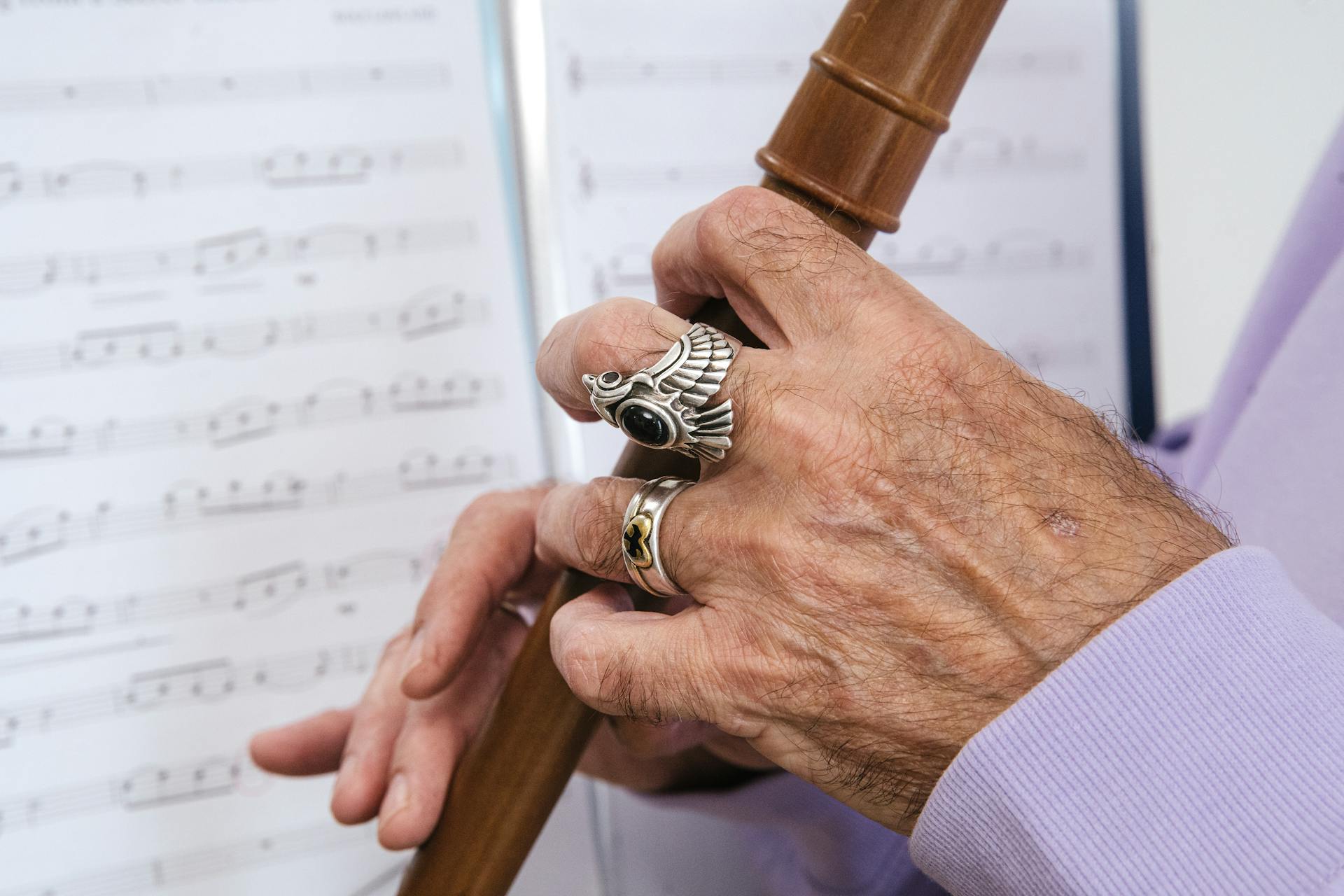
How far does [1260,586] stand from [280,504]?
761mm

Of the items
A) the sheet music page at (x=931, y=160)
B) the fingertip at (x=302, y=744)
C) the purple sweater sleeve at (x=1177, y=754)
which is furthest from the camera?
the sheet music page at (x=931, y=160)

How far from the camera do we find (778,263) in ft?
1.37

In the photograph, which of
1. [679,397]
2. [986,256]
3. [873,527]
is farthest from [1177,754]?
[986,256]

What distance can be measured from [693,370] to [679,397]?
0.05 ft

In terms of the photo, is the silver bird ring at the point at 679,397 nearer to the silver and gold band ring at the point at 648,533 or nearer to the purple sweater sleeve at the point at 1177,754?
the silver and gold band ring at the point at 648,533

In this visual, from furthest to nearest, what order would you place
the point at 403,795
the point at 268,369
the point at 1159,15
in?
the point at 1159,15 < the point at 268,369 < the point at 403,795

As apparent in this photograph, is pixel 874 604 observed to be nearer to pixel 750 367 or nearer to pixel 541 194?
pixel 750 367

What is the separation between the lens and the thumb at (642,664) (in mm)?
428

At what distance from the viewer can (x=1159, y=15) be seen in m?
1.07

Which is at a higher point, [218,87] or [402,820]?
[218,87]

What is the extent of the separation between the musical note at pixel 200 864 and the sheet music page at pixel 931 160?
437 millimetres

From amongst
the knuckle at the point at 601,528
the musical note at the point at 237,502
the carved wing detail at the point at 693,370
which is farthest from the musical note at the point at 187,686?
the carved wing detail at the point at 693,370

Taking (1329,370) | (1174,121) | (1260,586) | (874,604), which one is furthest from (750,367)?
(1174,121)

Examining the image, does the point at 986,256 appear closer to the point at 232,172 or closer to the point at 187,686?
the point at 232,172
